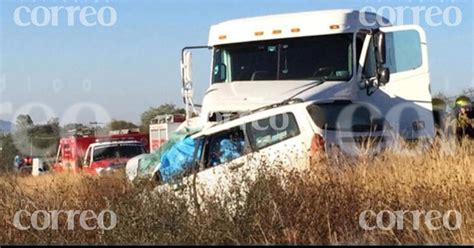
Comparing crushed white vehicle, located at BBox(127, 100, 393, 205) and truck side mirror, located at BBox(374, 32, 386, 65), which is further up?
truck side mirror, located at BBox(374, 32, 386, 65)

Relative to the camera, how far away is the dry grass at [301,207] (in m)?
6.93

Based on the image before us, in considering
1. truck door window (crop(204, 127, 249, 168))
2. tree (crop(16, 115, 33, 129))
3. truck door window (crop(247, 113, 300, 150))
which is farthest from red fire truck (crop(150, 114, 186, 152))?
truck door window (crop(247, 113, 300, 150))

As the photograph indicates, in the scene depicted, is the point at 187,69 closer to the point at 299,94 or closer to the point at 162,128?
the point at 299,94

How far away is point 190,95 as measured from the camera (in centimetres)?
1357

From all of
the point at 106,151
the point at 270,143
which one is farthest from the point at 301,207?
the point at 106,151

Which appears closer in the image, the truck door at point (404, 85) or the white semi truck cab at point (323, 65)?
the white semi truck cab at point (323, 65)

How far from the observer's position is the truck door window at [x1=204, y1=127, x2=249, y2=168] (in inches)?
380

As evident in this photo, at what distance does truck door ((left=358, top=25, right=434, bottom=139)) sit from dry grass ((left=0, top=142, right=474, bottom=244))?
285 cm

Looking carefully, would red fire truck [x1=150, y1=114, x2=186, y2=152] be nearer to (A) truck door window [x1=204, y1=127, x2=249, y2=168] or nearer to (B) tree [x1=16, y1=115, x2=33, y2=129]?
(B) tree [x1=16, y1=115, x2=33, y2=129]

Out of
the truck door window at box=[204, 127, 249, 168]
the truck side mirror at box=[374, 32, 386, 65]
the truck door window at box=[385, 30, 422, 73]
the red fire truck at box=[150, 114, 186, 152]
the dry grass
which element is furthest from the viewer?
the red fire truck at box=[150, 114, 186, 152]

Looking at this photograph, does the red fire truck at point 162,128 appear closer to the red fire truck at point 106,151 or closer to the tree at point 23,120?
the red fire truck at point 106,151

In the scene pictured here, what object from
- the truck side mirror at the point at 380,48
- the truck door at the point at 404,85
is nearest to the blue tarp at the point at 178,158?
the truck door at the point at 404,85

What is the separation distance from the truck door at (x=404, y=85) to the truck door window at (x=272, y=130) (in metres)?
2.52

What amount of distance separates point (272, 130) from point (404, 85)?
4119mm
